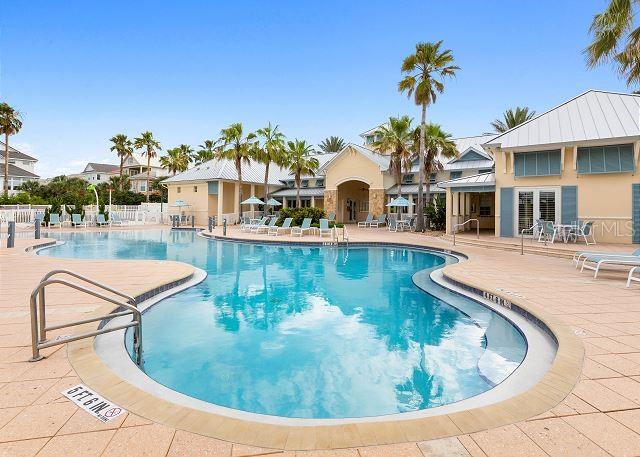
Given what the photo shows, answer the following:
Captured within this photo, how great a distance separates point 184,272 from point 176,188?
1037 inches

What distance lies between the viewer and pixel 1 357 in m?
4.06

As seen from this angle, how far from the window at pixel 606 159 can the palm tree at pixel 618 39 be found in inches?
199

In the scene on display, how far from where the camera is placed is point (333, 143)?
55281mm

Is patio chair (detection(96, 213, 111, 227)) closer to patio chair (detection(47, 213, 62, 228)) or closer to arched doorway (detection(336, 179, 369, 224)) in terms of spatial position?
patio chair (detection(47, 213, 62, 228))

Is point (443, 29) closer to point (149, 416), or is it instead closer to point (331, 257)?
point (331, 257)

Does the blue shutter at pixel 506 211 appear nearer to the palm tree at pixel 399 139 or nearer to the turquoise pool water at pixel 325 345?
the palm tree at pixel 399 139

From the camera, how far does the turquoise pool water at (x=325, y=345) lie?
4312 millimetres

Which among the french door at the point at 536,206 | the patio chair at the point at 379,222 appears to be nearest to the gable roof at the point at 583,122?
the french door at the point at 536,206

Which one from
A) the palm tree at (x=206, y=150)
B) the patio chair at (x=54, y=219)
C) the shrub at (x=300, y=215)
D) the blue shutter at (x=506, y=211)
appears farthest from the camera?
the palm tree at (x=206, y=150)

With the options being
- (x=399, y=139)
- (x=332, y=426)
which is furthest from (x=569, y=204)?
(x=332, y=426)

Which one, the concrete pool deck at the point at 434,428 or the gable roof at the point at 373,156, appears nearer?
the concrete pool deck at the point at 434,428

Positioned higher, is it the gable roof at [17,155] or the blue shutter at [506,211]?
the gable roof at [17,155]

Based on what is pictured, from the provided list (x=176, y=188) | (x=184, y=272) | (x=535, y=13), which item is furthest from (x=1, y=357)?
(x=176, y=188)

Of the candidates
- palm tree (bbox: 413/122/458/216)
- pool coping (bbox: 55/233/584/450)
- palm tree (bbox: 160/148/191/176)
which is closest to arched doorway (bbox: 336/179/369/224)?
palm tree (bbox: 413/122/458/216)
